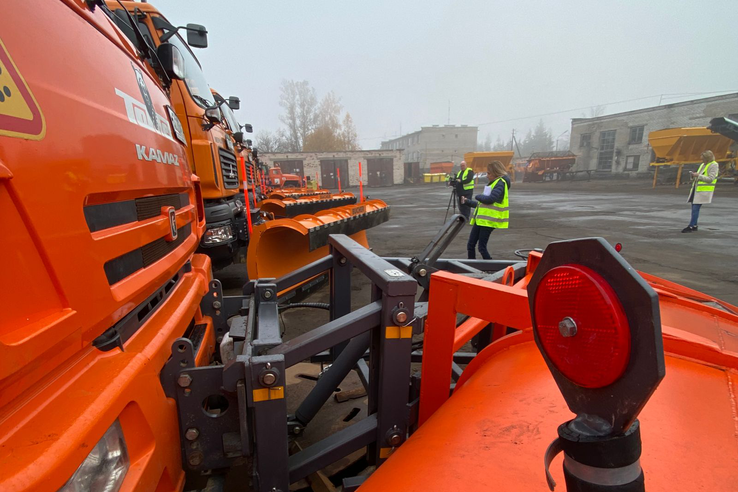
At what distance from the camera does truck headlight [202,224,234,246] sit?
3.85 metres

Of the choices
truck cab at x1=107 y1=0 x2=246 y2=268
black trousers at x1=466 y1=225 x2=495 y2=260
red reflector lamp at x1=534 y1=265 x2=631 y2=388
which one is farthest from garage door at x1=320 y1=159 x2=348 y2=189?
red reflector lamp at x1=534 y1=265 x2=631 y2=388

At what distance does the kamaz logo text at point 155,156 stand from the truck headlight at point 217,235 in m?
1.98

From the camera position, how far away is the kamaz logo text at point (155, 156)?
1435 mm

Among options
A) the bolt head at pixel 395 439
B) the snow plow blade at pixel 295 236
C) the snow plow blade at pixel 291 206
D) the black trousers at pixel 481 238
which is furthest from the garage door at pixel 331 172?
the bolt head at pixel 395 439

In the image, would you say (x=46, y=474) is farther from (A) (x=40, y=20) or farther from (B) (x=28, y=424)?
(A) (x=40, y=20)

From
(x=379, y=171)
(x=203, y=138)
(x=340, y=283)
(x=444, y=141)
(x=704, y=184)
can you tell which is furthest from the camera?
(x=444, y=141)

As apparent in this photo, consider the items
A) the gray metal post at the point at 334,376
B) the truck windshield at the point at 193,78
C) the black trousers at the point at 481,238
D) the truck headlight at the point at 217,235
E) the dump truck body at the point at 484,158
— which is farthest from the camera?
the dump truck body at the point at 484,158

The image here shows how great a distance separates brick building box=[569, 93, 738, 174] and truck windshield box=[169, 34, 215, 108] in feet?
131

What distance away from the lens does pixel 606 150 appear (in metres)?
38.4

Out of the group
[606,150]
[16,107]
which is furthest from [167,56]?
[606,150]

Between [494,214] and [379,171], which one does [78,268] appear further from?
[379,171]

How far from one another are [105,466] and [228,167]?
409 centimetres

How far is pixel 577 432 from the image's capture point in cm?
55

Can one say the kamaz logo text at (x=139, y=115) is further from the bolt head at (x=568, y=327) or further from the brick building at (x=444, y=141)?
the brick building at (x=444, y=141)
